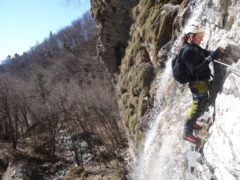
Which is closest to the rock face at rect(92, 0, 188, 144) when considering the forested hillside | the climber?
the climber

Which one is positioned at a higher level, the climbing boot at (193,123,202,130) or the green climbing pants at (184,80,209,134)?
the green climbing pants at (184,80,209,134)

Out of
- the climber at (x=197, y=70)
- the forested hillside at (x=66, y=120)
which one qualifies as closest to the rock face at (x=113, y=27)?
the climber at (x=197, y=70)

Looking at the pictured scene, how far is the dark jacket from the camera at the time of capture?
594cm

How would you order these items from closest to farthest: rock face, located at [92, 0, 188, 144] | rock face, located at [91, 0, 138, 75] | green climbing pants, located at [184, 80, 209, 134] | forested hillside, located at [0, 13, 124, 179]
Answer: green climbing pants, located at [184, 80, 209, 134] < rock face, located at [92, 0, 188, 144] < rock face, located at [91, 0, 138, 75] < forested hillside, located at [0, 13, 124, 179]

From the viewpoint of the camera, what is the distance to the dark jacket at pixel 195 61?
594cm

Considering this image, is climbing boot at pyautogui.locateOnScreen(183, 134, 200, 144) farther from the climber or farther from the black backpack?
the black backpack

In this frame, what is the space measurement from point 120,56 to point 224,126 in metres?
11.5

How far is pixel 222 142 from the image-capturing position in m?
5.62

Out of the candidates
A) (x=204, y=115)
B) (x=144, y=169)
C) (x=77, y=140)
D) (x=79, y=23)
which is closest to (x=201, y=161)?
(x=204, y=115)

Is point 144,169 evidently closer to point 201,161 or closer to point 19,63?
point 201,161

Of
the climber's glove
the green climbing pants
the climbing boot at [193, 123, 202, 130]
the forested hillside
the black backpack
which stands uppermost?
the climber's glove

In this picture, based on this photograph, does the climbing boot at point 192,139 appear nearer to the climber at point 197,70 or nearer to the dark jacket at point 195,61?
the climber at point 197,70

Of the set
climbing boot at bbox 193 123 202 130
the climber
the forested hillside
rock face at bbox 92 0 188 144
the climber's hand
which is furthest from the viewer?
the forested hillside

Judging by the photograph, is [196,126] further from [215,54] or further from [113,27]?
[113,27]
